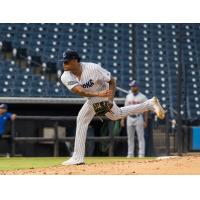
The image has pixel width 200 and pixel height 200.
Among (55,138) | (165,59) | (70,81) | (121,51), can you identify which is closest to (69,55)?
(70,81)

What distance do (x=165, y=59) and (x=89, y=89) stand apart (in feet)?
29.6

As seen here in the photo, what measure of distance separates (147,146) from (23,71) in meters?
3.88

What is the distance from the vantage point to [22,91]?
1325cm

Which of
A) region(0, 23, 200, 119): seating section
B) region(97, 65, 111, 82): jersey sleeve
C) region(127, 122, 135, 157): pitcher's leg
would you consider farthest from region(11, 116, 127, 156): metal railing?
region(97, 65, 111, 82): jersey sleeve

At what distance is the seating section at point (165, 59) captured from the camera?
48.2 ft

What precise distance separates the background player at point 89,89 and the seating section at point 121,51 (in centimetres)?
725

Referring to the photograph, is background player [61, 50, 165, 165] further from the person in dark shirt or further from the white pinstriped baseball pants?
the person in dark shirt

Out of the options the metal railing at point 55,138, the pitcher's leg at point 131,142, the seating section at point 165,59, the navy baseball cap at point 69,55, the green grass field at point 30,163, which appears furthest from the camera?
the seating section at point 165,59

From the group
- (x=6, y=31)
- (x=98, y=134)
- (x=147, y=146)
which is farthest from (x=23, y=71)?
(x=147, y=146)

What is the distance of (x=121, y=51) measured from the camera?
14.9m

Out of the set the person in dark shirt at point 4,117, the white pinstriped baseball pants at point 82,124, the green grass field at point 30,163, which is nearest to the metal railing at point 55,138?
the person in dark shirt at point 4,117

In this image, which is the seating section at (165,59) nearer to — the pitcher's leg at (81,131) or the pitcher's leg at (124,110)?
the pitcher's leg at (124,110)

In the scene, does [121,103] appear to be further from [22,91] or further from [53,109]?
[22,91]

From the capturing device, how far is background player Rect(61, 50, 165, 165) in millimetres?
6277
